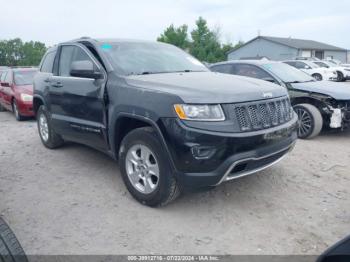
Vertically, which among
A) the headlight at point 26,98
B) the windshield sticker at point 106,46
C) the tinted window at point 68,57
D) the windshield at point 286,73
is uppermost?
the windshield sticker at point 106,46

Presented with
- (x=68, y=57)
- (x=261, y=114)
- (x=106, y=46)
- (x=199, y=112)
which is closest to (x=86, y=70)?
(x=106, y=46)

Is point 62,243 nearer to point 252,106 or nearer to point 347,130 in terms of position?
point 252,106

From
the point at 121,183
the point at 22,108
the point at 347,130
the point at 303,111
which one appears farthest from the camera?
the point at 22,108

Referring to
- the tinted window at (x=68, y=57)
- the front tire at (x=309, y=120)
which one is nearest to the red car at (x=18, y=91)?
the tinted window at (x=68, y=57)

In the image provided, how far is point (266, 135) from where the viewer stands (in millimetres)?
3469

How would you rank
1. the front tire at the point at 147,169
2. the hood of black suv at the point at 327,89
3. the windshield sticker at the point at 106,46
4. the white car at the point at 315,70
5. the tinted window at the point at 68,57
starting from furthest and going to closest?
the white car at the point at 315,70
the hood of black suv at the point at 327,89
the tinted window at the point at 68,57
the windshield sticker at the point at 106,46
the front tire at the point at 147,169

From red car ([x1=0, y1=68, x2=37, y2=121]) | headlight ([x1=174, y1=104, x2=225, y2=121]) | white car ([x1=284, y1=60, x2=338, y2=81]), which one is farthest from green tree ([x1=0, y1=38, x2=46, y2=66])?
headlight ([x1=174, y1=104, x2=225, y2=121])

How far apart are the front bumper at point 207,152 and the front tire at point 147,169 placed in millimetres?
182

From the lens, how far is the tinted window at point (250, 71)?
724 cm

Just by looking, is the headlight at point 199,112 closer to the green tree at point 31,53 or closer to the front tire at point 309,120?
the front tire at point 309,120

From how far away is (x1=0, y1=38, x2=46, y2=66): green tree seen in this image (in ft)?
147

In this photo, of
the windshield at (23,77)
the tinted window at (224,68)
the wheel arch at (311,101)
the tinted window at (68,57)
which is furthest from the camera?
the windshield at (23,77)

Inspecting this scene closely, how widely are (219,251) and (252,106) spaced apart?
142 centimetres

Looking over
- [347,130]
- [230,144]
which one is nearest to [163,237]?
[230,144]
